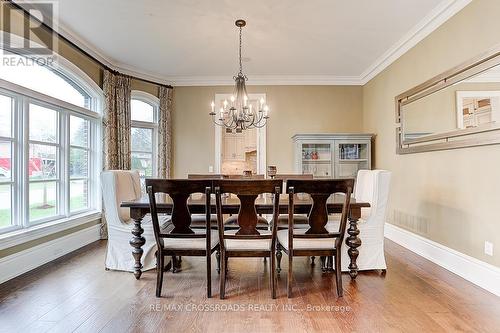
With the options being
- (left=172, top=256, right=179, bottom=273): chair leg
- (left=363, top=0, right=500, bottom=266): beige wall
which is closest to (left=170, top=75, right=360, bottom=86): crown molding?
(left=363, top=0, right=500, bottom=266): beige wall


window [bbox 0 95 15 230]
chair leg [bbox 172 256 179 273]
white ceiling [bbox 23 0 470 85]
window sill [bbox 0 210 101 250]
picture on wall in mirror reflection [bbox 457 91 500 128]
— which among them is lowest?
chair leg [bbox 172 256 179 273]

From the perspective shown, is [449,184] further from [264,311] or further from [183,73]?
[183,73]

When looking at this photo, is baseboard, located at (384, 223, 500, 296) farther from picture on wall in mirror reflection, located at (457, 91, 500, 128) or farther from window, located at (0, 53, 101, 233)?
window, located at (0, 53, 101, 233)

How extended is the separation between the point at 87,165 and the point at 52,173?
724 mm

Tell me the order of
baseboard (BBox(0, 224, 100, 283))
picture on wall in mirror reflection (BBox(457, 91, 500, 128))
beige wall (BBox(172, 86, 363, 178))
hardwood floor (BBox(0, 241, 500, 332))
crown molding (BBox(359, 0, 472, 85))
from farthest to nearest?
beige wall (BBox(172, 86, 363, 178)), crown molding (BBox(359, 0, 472, 85)), baseboard (BBox(0, 224, 100, 283)), picture on wall in mirror reflection (BBox(457, 91, 500, 128)), hardwood floor (BBox(0, 241, 500, 332))

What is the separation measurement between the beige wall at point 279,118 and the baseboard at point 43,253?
206 cm

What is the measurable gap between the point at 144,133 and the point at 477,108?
490 centimetres

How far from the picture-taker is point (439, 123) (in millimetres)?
3287

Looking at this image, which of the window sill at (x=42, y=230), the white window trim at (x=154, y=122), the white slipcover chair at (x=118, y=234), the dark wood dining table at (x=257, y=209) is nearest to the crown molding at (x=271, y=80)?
the white window trim at (x=154, y=122)

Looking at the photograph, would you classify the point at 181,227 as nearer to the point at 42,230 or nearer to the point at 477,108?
the point at 42,230

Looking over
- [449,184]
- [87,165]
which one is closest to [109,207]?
[87,165]

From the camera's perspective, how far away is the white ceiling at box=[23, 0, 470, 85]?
123 inches

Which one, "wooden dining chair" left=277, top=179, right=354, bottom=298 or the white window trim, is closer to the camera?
"wooden dining chair" left=277, top=179, right=354, bottom=298

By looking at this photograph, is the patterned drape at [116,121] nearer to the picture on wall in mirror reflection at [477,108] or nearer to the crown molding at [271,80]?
the crown molding at [271,80]
